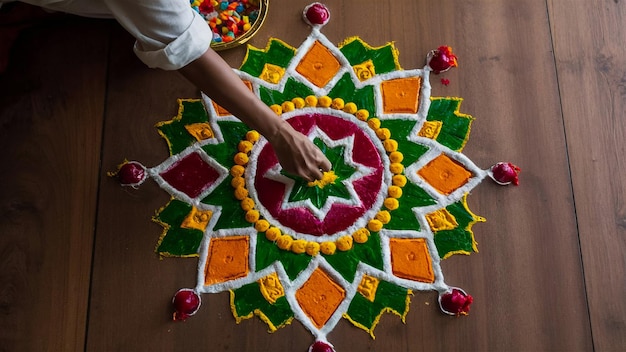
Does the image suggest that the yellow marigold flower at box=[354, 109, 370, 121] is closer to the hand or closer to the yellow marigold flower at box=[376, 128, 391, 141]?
the yellow marigold flower at box=[376, 128, 391, 141]

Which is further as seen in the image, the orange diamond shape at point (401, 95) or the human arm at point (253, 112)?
the orange diamond shape at point (401, 95)

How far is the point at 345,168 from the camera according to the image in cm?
122

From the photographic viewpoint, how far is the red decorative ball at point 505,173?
122 cm

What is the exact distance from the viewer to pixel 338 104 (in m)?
1.26

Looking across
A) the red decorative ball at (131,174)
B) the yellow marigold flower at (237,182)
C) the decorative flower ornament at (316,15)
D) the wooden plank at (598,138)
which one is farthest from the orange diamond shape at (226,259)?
the wooden plank at (598,138)

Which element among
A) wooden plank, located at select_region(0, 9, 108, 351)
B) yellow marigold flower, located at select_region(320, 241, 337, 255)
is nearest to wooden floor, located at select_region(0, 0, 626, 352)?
wooden plank, located at select_region(0, 9, 108, 351)

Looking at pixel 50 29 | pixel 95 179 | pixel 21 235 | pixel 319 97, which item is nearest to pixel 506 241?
pixel 319 97

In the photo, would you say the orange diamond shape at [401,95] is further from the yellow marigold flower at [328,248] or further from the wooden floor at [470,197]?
the yellow marigold flower at [328,248]

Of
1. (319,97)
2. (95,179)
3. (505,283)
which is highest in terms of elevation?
(319,97)

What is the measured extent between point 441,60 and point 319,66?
276mm

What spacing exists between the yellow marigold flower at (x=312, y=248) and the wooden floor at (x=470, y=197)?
0.15 meters

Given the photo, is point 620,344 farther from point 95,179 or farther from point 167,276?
point 95,179

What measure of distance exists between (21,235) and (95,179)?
0.18 meters

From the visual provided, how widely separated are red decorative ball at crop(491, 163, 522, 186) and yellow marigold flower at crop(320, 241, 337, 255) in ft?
1.23
